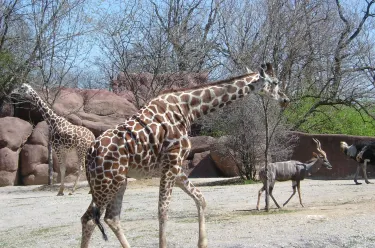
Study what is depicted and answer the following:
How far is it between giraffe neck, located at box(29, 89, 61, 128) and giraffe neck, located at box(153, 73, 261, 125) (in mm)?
9259

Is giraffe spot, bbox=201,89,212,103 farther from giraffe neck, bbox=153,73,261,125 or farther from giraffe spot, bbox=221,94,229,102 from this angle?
giraffe spot, bbox=221,94,229,102

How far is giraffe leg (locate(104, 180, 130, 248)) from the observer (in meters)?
7.80

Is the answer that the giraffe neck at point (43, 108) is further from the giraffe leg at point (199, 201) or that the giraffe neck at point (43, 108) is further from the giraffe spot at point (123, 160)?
the giraffe spot at point (123, 160)

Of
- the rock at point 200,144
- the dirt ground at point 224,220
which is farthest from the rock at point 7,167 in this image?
the rock at point 200,144

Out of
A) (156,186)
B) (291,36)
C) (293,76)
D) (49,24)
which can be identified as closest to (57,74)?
(49,24)

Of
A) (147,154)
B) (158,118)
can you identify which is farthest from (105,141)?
(158,118)

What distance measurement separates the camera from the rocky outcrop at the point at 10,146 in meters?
21.6

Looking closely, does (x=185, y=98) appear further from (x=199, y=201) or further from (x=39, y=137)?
(x=39, y=137)

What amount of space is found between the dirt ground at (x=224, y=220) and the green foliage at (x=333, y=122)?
27.4 ft

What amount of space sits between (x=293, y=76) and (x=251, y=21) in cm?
719

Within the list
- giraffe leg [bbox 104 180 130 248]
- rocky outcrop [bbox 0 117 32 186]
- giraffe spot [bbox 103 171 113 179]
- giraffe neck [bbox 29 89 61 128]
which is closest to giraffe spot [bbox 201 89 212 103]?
giraffe leg [bbox 104 180 130 248]

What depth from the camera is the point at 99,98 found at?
81.2ft

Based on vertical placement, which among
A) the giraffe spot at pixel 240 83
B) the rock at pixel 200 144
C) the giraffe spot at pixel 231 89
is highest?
the giraffe spot at pixel 240 83

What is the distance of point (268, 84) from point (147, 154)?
2.37 metres
